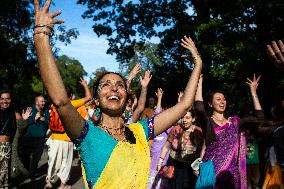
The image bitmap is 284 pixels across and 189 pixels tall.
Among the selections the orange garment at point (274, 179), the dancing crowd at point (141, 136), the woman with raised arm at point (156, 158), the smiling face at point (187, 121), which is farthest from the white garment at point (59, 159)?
the orange garment at point (274, 179)

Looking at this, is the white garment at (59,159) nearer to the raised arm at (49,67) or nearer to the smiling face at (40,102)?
the smiling face at (40,102)

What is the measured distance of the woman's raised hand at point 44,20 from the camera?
2178 millimetres

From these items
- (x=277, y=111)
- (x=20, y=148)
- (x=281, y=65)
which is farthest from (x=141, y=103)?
(x=20, y=148)

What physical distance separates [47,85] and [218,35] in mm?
13036

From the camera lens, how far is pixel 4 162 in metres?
5.92

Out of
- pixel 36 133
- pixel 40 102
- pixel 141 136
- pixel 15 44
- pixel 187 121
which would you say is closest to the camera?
pixel 141 136

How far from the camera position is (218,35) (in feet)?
47.5

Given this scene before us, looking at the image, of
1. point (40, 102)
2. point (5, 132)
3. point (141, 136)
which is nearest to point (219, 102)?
point (141, 136)

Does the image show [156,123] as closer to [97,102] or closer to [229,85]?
[97,102]

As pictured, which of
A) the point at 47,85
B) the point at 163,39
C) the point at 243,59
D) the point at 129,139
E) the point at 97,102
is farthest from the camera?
the point at 163,39

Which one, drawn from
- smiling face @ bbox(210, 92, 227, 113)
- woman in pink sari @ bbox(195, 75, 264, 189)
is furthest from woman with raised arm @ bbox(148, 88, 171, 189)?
woman in pink sari @ bbox(195, 75, 264, 189)

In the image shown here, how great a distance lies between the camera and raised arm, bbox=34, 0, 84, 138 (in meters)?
2.12

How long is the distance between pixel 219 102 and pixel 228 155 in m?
0.77

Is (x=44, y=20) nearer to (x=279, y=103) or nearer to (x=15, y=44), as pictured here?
(x=279, y=103)
